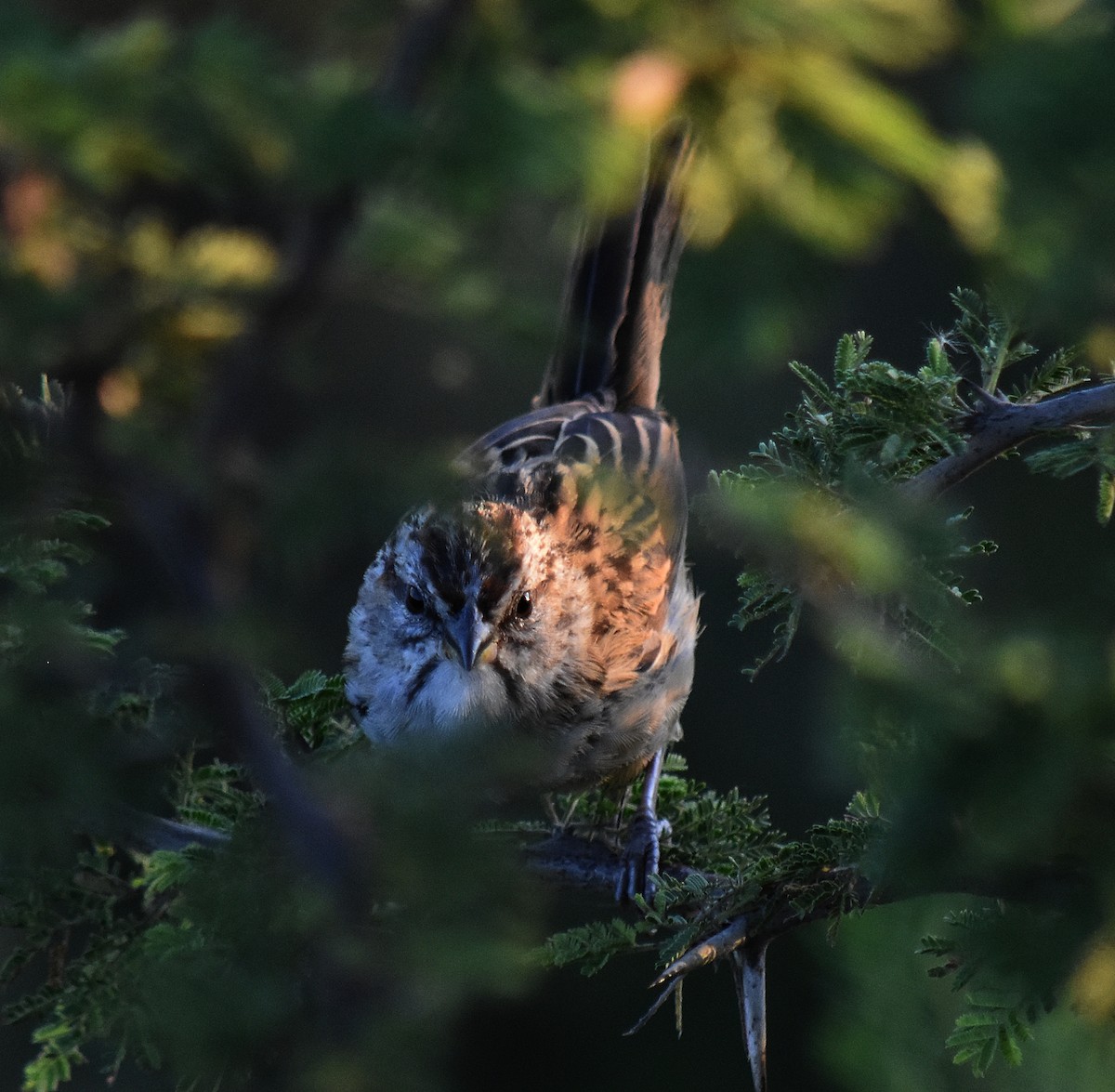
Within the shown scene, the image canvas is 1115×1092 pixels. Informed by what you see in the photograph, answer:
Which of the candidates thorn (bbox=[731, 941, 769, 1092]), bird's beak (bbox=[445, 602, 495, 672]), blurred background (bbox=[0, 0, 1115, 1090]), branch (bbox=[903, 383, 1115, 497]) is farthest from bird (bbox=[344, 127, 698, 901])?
blurred background (bbox=[0, 0, 1115, 1090])

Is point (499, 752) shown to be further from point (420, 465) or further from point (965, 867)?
point (965, 867)

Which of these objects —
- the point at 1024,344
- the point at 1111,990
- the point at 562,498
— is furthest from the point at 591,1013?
the point at 1111,990

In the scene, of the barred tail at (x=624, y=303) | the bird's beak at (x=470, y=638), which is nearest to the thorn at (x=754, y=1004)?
the bird's beak at (x=470, y=638)

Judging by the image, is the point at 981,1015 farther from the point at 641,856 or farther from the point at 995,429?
the point at 641,856

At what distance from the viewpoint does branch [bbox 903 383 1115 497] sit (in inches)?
95.3

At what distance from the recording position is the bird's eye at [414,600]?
362 cm

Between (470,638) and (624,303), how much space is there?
44.2 inches

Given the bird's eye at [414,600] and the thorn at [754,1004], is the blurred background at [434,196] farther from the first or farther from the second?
the bird's eye at [414,600]

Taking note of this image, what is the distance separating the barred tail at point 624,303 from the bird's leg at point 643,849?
1.12m

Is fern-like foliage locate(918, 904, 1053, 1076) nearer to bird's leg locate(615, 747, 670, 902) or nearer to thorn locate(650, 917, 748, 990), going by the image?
thorn locate(650, 917, 748, 990)

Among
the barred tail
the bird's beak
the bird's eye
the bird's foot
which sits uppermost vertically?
the barred tail

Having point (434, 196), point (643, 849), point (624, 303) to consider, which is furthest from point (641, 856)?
point (434, 196)

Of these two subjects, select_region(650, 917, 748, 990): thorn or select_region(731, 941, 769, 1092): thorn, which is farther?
select_region(731, 941, 769, 1092): thorn

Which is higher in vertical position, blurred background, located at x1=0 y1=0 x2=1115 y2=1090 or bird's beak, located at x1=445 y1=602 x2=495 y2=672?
bird's beak, located at x1=445 y1=602 x2=495 y2=672
